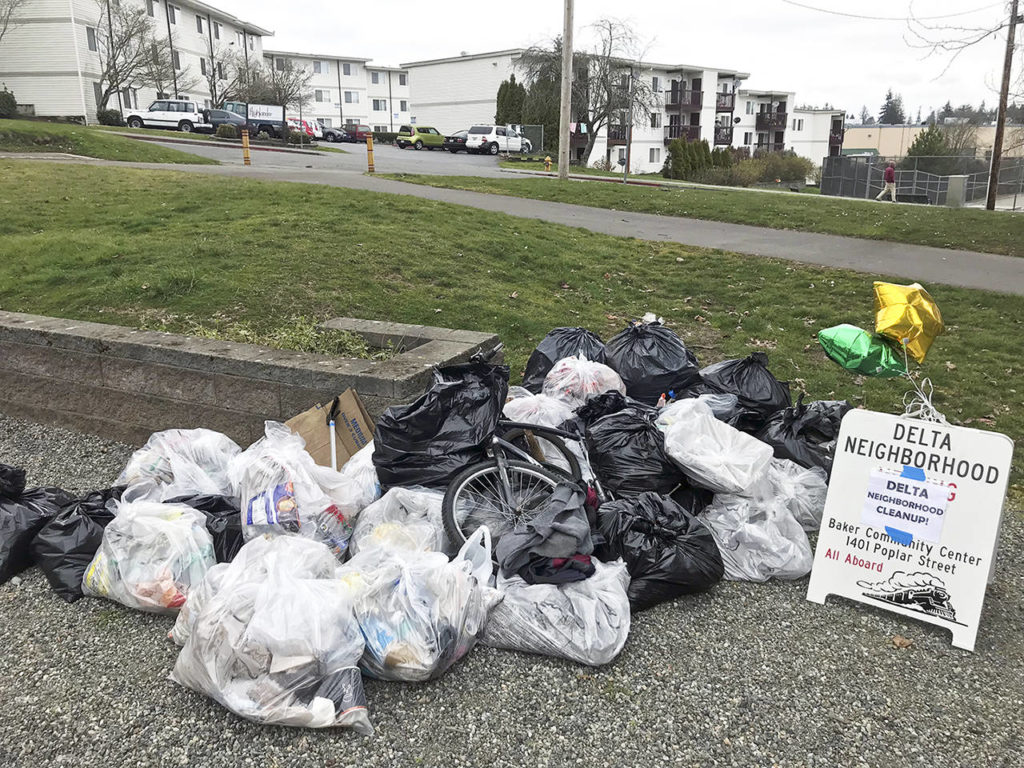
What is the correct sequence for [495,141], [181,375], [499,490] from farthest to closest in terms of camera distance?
[495,141] < [181,375] < [499,490]

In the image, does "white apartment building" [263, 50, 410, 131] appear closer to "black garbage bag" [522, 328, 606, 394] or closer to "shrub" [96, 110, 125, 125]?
"shrub" [96, 110, 125, 125]

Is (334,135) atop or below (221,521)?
atop

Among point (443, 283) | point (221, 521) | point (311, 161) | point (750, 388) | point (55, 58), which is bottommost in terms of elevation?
point (221, 521)

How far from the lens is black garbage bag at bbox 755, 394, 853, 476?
12.8 ft

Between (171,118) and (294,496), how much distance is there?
37517mm

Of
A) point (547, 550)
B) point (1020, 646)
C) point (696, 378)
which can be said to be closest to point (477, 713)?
point (547, 550)

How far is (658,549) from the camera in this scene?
315 cm

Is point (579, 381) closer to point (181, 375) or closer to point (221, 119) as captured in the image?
point (181, 375)

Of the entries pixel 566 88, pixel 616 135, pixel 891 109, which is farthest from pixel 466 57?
pixel 891 109

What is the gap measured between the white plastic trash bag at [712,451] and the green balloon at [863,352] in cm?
57

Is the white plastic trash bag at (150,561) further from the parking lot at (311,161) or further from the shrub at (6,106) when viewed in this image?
the shrub at (6,106)

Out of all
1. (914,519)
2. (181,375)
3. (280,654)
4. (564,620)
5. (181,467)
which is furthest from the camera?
(181,375)

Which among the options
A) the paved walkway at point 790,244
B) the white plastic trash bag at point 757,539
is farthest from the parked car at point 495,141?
the white plastic trash bag at point 757,539

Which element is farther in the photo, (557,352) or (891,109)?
(891,109)
